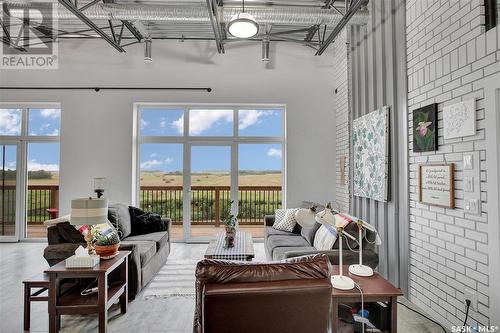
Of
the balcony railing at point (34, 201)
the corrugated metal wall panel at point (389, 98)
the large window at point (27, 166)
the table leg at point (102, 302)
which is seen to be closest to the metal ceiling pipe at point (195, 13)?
the corrugated metal wall panel at point (389, 98)

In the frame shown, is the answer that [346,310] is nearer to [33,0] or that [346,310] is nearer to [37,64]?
[33,0]

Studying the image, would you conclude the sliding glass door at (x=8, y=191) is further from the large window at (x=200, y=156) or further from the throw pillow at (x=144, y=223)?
the throw pillow at (x=144, y=223)

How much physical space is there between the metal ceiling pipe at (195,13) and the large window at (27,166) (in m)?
2.60

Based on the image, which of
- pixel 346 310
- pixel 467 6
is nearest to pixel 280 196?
pixel 346 310

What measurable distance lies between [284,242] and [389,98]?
225cm

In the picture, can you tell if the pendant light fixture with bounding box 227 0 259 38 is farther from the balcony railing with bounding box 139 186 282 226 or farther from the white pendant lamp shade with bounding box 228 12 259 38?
the balcony railing with bounding box 139 186 282 226

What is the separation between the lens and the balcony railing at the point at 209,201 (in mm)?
5547

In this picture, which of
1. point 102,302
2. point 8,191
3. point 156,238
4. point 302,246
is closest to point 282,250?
point 302,246

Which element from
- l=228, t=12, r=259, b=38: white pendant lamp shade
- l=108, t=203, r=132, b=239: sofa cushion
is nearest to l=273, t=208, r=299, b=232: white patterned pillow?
l=108, t=203, r=132, b=239: sofa cushion

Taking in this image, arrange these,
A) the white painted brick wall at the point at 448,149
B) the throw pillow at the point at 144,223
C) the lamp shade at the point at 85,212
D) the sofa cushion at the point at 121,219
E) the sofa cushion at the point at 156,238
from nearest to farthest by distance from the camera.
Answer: the white painted brick wall at the point at 448,149, the lamp shade at the point at 85,212, the sofa cushion at the point at 121,219, the sofa cushion at the point at 156,238, the throw pillow at the point at 144,223

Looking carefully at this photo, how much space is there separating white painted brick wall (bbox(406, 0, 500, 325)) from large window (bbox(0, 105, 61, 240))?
6.20m

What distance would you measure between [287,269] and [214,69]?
185 inches

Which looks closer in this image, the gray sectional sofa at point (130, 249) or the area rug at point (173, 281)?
the gray sectional sofa at point (130, 249)

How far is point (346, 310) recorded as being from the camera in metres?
2.14
